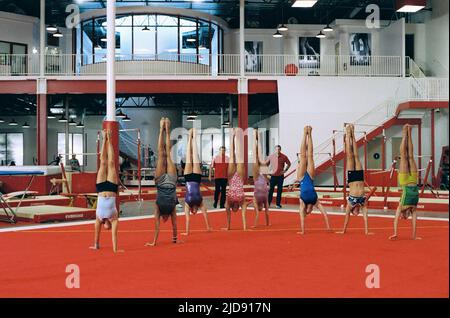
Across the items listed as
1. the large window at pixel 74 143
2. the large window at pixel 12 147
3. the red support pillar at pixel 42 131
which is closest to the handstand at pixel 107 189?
the red support pillar at pixel 42 131

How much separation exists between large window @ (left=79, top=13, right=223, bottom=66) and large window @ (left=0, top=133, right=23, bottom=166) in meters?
9.34

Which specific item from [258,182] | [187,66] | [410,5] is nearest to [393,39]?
[187,66]

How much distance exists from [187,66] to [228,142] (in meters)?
4.87

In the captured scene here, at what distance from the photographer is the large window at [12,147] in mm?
33156

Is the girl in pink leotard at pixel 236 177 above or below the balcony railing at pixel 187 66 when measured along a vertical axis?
below

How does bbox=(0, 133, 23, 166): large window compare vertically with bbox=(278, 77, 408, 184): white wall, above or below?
below

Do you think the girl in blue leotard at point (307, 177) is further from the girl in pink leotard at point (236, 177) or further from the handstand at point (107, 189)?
the handstand at point (107, 189)

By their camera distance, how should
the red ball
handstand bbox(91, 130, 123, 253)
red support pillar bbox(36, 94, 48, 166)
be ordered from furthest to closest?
the red ball < red support pillar bbox(36, 94, 48, 166) < handstand bbox(91, 130, 123, 253)

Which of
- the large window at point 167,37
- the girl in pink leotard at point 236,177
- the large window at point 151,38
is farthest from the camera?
the large window at point 167,37

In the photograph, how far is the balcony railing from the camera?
24.6 metres

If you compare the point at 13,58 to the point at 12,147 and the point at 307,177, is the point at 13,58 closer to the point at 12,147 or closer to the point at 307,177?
the point at 12,147

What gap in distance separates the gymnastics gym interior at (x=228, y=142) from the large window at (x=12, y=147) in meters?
0.09

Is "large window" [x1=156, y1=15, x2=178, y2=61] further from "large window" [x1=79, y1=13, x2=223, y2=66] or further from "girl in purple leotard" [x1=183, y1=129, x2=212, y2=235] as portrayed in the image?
"girl in purple leotard" [x1=183, y1=129, x2=212, y2=235]

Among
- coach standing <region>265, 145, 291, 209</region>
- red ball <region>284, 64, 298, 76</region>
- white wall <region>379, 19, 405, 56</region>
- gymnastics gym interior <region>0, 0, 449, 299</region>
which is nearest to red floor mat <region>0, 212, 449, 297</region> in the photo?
gymnastics gym interior <region>0, 0, 449, 299</region>
